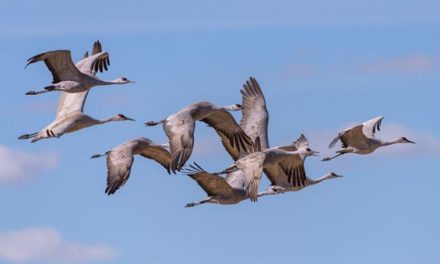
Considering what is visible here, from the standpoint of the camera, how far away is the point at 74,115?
44.8m

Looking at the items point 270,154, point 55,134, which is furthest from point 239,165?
point 55,134

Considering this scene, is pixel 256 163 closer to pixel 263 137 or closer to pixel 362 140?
pixel 263 137

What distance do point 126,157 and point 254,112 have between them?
15.7 ft

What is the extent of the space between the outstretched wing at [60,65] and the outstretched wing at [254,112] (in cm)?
493

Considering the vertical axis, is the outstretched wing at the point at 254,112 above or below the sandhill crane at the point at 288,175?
above

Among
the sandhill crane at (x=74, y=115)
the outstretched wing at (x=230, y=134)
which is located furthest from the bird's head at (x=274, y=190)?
the sandhill crane at (x=74, y=115)

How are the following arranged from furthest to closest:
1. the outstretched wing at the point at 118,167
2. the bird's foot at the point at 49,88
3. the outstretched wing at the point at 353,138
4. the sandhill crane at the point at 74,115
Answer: the outstretched wing at the point at 353,138
the sandhill crane at the point at 74,115
the bird's foot at the point at 49,88
the outstretched wing at the point at 118,167

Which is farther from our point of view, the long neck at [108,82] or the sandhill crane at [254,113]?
the sandhill crane at [254,113]

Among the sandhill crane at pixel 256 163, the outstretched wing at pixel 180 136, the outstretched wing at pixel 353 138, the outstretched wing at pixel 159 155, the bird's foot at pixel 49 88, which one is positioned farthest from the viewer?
the outstretched wing at pixel 353 138

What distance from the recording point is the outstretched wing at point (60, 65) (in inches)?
1681

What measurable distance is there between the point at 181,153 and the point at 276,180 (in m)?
5.56

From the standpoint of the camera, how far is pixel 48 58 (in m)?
42.9

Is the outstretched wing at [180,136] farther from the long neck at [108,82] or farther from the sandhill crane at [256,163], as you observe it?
the long neck at [108,82]

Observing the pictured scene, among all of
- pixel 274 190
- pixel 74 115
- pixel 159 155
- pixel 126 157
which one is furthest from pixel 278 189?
pixel 74 115
